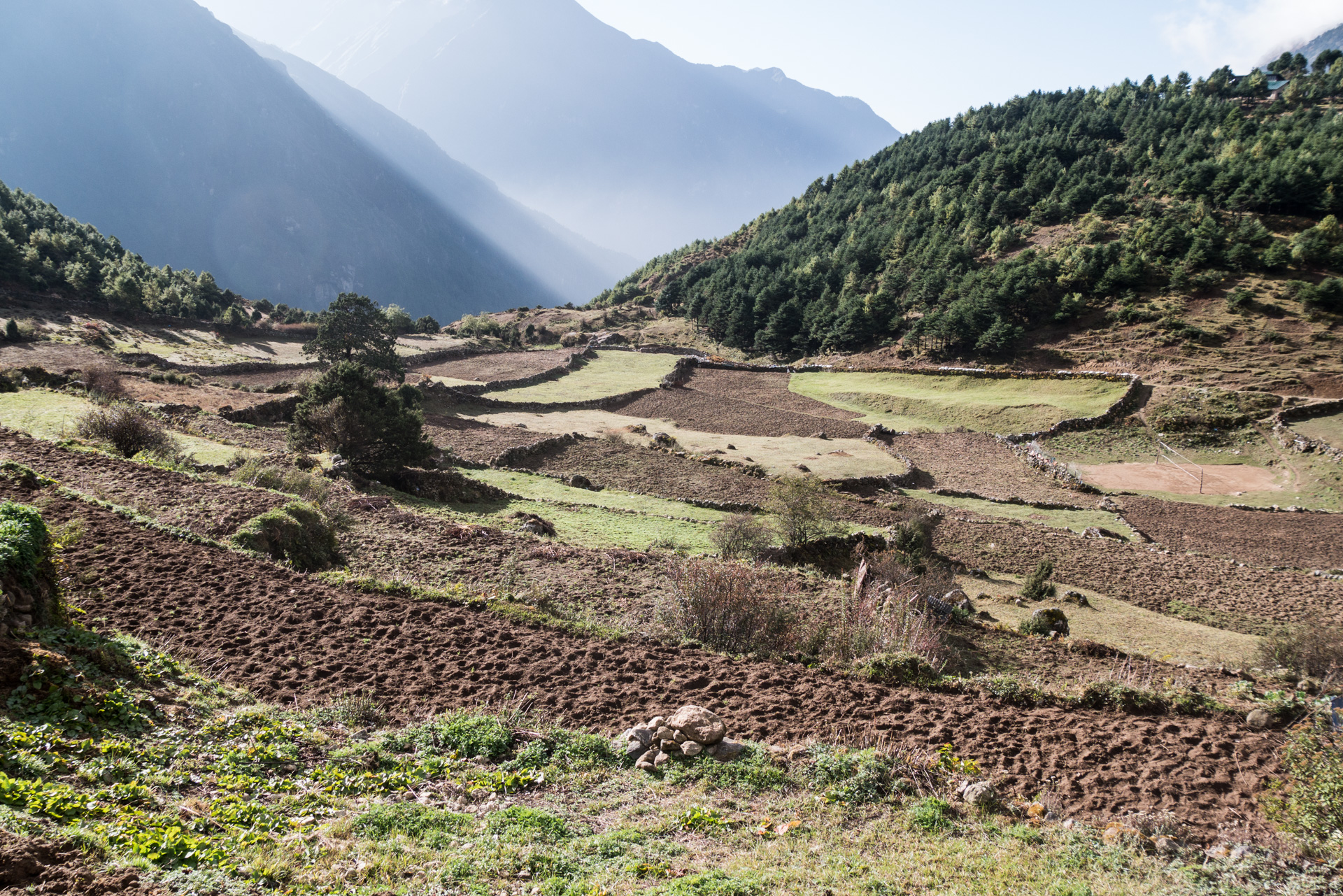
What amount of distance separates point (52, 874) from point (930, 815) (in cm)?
719

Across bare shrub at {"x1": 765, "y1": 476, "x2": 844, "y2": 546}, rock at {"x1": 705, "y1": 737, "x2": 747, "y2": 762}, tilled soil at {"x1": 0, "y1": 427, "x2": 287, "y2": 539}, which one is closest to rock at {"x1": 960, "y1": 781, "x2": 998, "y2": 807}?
rock at {"x1": 705, "y1": 737, "x2": 747, "y2": 762}

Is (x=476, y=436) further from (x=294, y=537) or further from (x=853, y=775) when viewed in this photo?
(x=853, y=775)

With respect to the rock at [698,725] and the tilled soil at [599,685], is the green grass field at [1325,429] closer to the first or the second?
the tilled soil at [599,685]

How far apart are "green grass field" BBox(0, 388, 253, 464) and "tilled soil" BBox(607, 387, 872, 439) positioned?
26122 millimetres

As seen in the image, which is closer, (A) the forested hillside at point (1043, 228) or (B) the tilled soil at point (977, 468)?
(B) the tilled soil at point (977, 468)

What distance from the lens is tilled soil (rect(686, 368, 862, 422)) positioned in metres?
47.6

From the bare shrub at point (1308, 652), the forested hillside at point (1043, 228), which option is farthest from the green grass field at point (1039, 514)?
the forested hillside at point (1043, 228)

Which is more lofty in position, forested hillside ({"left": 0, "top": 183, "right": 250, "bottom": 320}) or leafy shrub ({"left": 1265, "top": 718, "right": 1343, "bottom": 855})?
forested hillside ({"left": 0, "top": 183, "right": 250, "bottom": 320})

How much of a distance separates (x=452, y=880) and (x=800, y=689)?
18.7 feet

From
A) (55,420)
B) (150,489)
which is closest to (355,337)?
(55,420)

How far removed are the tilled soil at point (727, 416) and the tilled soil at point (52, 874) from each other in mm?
36990

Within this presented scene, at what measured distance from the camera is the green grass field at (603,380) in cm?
4850

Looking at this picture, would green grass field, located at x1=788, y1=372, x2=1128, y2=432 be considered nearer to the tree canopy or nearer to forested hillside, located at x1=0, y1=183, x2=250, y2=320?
the tree canopy

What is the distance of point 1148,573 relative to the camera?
1927cm
